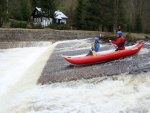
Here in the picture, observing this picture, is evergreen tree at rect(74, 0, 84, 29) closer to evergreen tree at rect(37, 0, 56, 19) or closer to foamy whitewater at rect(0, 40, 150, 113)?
evergreen tree at rect(37, 0, 56, 19)

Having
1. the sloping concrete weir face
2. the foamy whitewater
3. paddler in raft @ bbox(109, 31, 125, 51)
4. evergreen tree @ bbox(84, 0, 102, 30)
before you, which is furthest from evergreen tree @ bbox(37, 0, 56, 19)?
the foamy whitewater

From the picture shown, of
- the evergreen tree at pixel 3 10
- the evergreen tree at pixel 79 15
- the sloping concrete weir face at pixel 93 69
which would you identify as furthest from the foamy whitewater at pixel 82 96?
the evergreen tree at pixel 79 15

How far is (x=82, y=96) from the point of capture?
24.6 ft

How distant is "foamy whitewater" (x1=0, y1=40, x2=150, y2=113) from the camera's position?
266 inches

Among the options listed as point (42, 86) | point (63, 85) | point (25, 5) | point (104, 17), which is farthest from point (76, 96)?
point (25, 5)

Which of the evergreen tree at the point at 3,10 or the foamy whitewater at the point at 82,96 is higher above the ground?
the evergreen tree at the point at 3,10

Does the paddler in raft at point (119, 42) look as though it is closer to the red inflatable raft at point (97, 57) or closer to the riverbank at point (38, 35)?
the red inflatable raft at point (97, 57)

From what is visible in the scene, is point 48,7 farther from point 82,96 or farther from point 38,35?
point 82,96

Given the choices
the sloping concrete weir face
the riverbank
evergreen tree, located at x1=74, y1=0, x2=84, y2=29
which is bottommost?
the sloping concrete weir face

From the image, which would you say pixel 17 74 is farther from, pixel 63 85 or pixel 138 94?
pixel 138 94

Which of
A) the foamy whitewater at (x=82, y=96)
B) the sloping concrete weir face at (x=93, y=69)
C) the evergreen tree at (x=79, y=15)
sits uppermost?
the evergreen tree at (x=79, y=15)

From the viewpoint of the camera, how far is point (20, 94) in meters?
8.16

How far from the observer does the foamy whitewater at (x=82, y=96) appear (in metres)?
6.76

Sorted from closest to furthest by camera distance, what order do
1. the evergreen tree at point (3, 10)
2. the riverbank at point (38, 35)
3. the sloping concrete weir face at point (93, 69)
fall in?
the sloping concrete weir face at point (93, 69) < the riverbank at point (38, 35) < the evergreen tree at point (3, 10)
